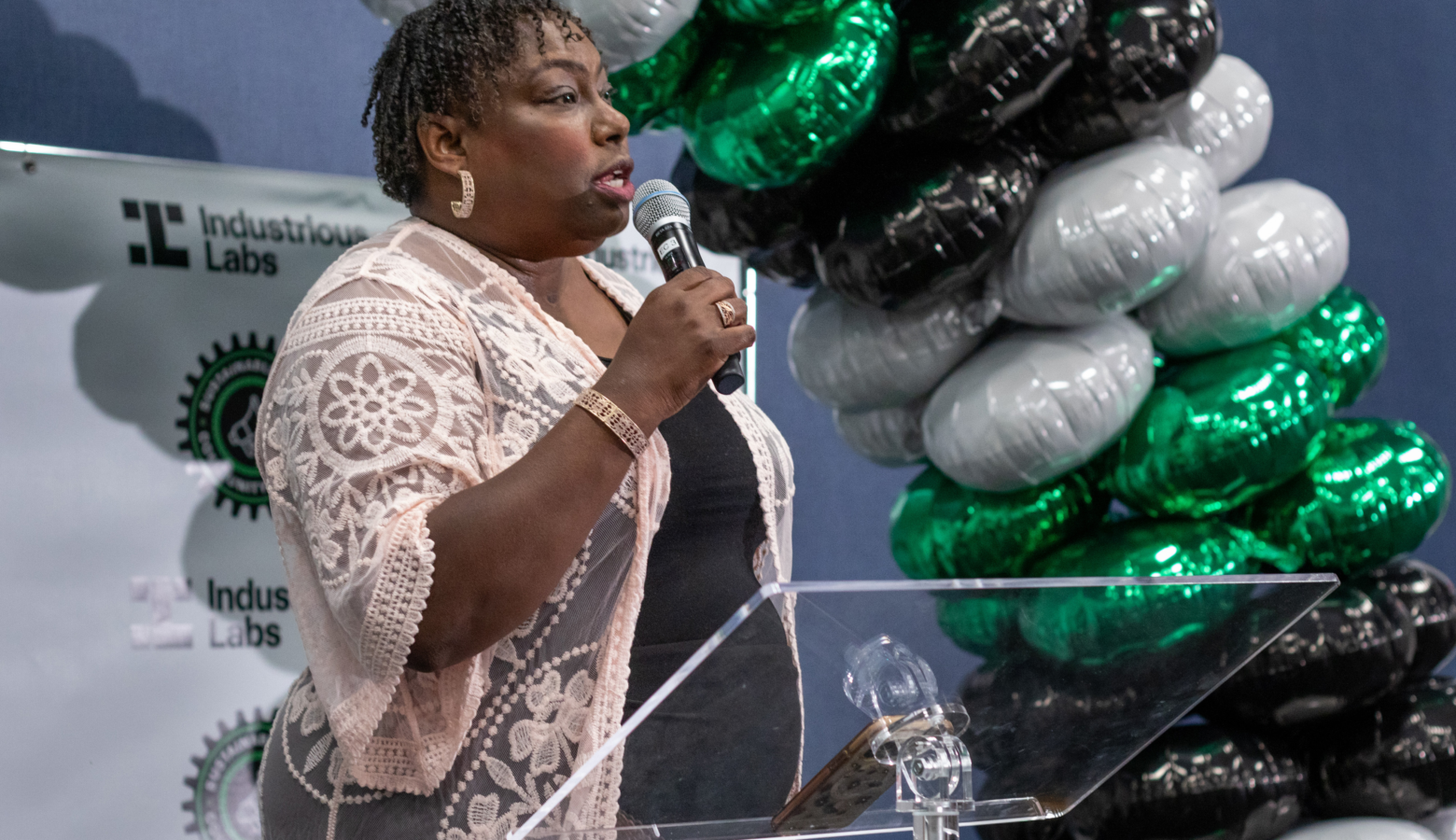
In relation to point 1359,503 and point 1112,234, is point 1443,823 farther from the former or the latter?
point 1112,234

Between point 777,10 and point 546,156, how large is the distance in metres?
0.81

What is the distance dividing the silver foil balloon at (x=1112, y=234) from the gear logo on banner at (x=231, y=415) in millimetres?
1255

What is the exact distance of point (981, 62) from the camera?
1.91 meters

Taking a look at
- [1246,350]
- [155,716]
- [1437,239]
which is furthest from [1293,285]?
[155,716]

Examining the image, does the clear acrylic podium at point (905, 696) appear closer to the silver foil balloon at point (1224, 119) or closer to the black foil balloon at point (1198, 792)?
the black foil balloon at point (1198, 792)

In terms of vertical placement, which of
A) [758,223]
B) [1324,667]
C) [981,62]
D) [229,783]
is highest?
[981,62]

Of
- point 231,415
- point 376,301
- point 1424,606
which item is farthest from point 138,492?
point 1424,606

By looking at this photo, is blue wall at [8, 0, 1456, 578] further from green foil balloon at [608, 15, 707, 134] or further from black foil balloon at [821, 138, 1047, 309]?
black foil balloon at [821, 138, 1047, 309]

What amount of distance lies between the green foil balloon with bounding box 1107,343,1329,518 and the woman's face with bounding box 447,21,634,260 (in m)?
1.16

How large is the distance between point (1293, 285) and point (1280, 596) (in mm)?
1378

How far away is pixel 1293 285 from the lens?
7.04ft

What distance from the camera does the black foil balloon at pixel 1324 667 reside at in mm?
2080

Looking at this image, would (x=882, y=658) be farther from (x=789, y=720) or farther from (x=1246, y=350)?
(x=1246, y=350)

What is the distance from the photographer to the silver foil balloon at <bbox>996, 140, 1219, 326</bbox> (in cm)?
198
